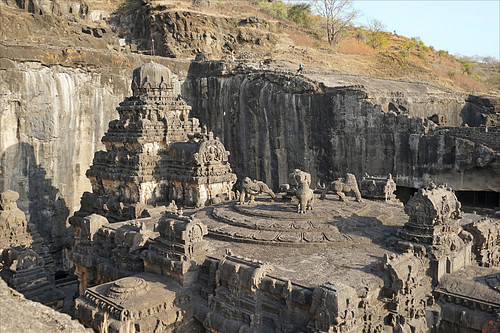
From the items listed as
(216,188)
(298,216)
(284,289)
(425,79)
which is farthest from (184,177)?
(425,79)

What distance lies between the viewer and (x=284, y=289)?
31.0 feet

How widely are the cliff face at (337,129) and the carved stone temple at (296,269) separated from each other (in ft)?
23.1

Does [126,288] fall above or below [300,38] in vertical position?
below

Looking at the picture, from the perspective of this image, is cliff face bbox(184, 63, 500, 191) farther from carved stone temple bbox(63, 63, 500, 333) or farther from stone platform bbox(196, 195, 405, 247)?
stone platform bbox(196, 195, 405, 247)

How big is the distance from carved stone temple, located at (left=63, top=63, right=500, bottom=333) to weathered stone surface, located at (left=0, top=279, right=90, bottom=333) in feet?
8.94

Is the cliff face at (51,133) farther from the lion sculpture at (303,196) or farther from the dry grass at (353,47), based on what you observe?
the dry grass at (353,47)

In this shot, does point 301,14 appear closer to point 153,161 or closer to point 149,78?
point 149,78

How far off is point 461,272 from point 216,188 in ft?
31.7

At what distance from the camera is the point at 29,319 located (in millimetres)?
6828

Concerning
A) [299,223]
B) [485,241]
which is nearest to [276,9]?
[299,223]

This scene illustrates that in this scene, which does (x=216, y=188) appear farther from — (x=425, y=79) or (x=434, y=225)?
(x=425, y=79)

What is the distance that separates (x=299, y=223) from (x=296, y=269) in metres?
2.68

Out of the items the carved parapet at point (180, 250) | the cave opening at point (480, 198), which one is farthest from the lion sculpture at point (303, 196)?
the cave opening at point (480, 198)

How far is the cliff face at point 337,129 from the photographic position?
72.4 feet
